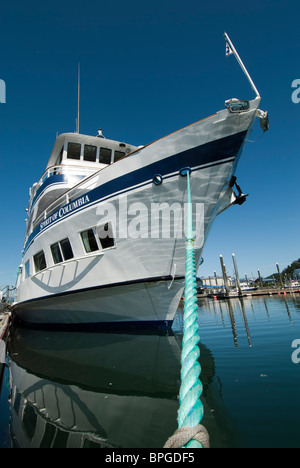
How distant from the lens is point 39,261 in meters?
8.86

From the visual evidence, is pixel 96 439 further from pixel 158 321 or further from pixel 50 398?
pixel 158 321

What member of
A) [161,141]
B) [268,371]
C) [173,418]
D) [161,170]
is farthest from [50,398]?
[161,141]

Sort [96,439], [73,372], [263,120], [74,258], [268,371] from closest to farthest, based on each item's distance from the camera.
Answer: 1. [96,439]
2. [268,371]
3. [73,372]
4. [263,120]
5. [74,258]

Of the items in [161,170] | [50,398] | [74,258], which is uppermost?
[161,170]

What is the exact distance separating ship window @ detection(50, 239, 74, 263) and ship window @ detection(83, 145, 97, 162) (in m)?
4.22

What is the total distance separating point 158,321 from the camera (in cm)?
623

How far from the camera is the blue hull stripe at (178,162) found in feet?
17.7

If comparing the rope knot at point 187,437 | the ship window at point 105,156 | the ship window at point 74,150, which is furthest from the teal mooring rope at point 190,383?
the ship window at point 74,150

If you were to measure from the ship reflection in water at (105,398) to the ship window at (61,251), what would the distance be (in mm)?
2778

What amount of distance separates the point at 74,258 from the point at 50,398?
3996 millimetres

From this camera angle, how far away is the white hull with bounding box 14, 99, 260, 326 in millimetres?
5504

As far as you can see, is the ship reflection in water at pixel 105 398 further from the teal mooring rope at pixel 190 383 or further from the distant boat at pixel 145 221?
the distant boat at pixel 145 221

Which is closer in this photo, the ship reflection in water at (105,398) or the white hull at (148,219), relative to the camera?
the ship reflection in water at (105,398)

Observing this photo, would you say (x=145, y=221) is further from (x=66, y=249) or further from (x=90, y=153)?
(x=90, y=153)
